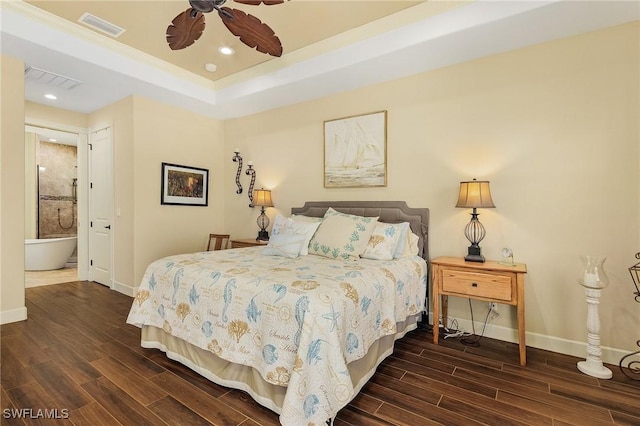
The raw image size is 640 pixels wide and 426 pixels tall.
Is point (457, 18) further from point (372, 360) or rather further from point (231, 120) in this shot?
point (231, 120)

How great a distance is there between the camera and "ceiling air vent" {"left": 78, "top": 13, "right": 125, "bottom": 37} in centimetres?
291

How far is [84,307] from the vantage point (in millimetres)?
3625

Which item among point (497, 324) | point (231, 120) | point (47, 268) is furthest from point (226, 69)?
point (47, 268)

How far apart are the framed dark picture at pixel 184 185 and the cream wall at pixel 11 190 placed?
4.93 feet

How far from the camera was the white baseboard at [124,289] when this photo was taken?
411 cm

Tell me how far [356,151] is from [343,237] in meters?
1.32

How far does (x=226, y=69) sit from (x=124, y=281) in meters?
3.22

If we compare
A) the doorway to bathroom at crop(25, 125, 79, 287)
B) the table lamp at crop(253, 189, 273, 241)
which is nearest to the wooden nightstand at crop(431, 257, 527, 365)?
the table lamp at crop(253, 189, 273, 241)

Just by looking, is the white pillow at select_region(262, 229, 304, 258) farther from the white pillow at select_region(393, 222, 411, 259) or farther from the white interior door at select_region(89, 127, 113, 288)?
the white interior door at select_region(89, 127, 113, 288)

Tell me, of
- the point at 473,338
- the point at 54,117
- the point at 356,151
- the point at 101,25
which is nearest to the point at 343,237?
the point at 356,151

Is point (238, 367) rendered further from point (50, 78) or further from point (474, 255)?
point (50, 78)

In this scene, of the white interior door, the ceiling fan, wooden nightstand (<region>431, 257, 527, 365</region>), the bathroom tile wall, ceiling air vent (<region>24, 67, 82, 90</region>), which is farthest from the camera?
the bathroom tile wall

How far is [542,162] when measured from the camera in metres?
2.71

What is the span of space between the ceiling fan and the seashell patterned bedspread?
1.76m
